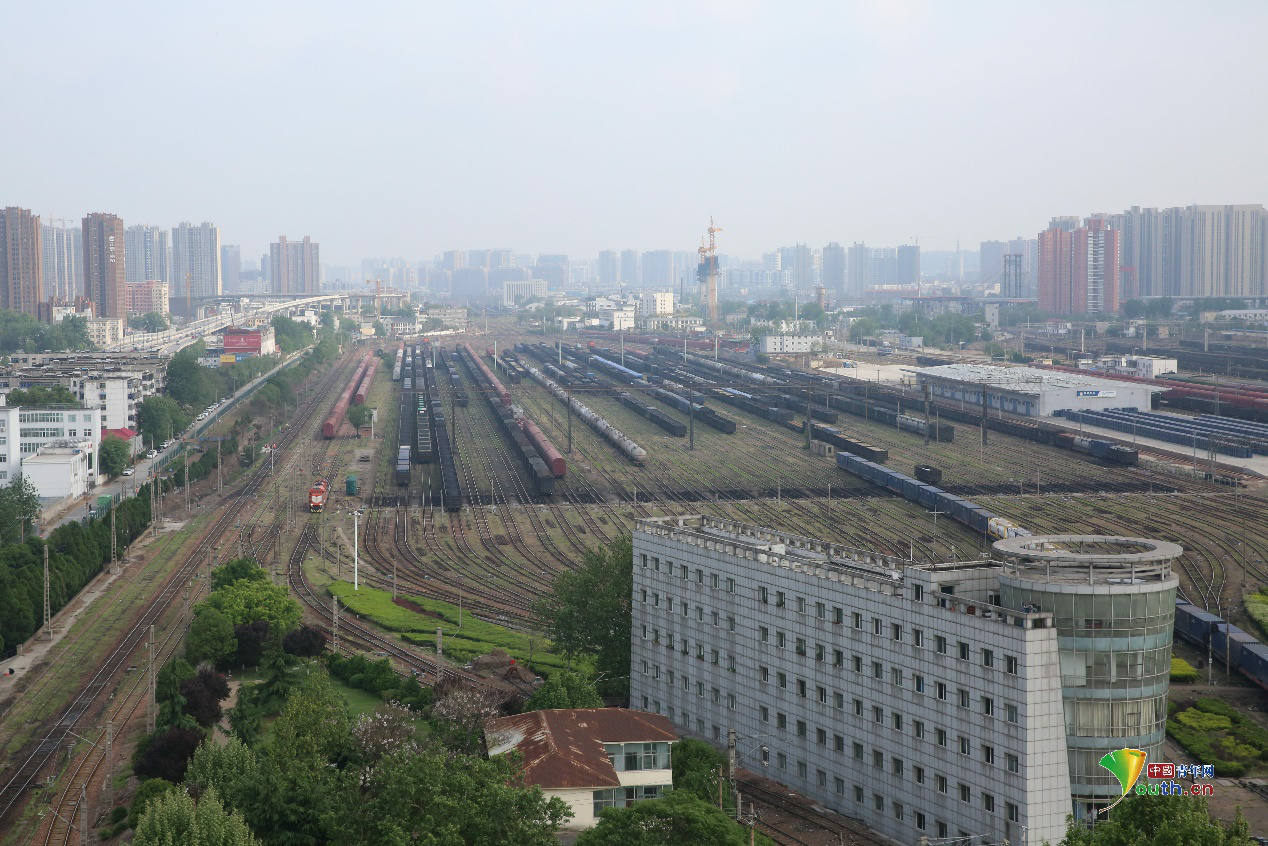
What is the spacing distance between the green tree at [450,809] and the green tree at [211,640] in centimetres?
1598

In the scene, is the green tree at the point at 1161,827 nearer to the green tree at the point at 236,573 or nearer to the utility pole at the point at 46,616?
the green tree at the point at 236,573

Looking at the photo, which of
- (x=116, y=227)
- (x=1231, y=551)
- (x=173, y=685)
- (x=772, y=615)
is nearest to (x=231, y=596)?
(x=173, y=685)

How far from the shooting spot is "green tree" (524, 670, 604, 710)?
1089 inches

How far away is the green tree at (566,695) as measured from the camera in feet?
90.7

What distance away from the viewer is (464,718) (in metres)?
26.6

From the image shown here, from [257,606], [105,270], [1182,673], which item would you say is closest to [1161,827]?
[1182,673]

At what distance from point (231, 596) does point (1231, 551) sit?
3741 cm

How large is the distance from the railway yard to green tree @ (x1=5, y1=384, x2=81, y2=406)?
11214 mm

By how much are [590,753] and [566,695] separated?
3379 mm

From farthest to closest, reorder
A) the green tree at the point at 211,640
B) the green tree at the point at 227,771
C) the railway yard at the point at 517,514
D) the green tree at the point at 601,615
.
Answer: the green tree at the point at 211,640, the railway yard at the point at 517,514, the green tree at the point at 601,615, the green tree at the point at 227,771

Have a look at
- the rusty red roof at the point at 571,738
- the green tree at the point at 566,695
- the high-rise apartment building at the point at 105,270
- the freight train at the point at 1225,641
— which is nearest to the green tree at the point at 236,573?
the green tree at the point at 566,695

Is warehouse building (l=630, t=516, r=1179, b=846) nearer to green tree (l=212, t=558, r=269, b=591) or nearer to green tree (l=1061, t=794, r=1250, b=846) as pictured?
green tree (l=1061, t=794, r=1250, b=846)

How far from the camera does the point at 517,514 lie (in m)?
60.6

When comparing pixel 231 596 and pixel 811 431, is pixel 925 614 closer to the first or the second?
pixel 231 596
